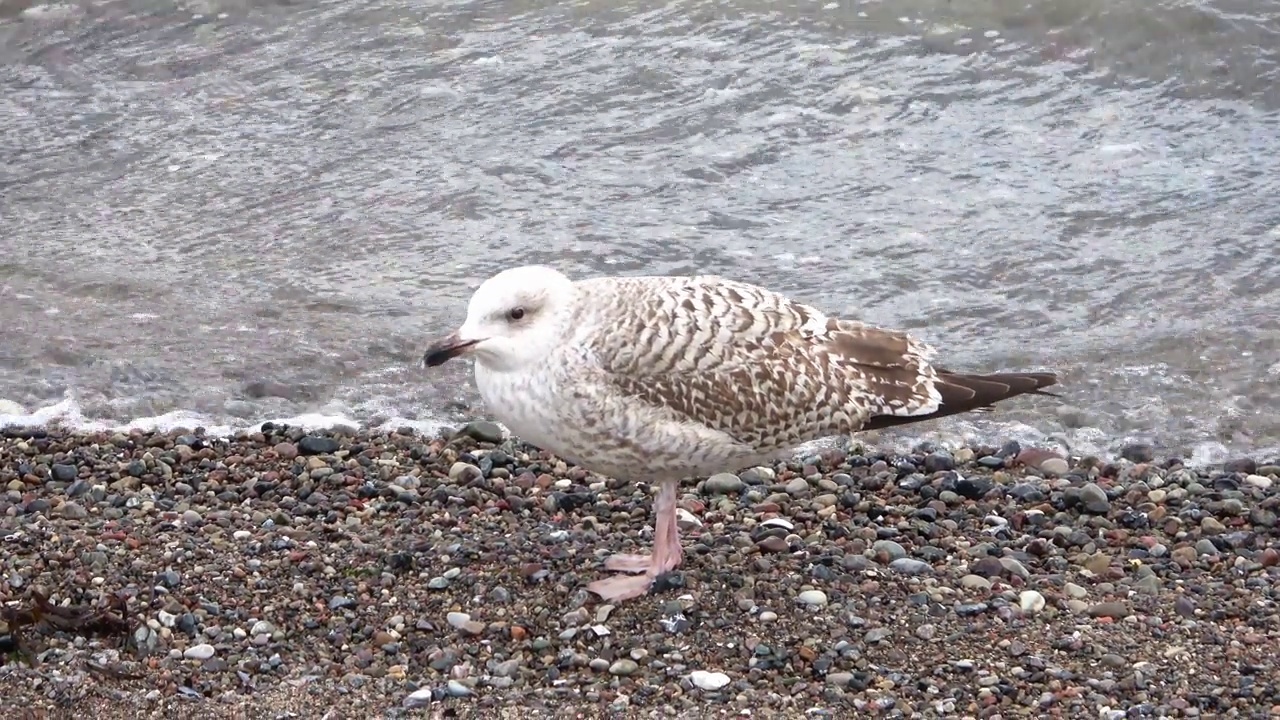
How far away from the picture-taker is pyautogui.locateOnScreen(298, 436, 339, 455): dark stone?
247 inches

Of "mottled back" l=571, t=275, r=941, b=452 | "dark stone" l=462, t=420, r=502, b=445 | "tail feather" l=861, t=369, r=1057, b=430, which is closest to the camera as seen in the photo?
"mottled back" l=571, t=275, r=941, b=452

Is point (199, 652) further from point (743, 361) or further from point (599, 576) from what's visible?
point (743, 361)

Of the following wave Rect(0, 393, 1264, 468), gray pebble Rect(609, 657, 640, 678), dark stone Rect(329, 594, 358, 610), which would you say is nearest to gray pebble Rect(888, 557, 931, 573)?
gray pebble Rect(609, 657, 640, 678)

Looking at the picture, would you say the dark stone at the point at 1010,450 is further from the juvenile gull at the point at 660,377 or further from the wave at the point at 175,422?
the wave at the point at 175,422

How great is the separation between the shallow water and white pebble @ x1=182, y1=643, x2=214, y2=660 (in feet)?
7.03

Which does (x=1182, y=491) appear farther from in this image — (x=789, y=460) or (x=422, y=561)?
(x=422, y=561)

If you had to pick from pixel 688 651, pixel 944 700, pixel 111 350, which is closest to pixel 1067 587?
pixel 944 700

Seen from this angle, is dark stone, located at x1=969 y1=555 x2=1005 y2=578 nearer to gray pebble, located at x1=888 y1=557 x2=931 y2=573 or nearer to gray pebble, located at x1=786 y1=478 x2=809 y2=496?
gray pebble, located at x1=888 y1=557 x2=931 y2=573

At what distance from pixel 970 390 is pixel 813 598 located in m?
1.06

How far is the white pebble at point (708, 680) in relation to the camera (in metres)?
4.59

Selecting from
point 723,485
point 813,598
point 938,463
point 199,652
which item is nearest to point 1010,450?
point 938,463

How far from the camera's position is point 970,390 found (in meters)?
5.70

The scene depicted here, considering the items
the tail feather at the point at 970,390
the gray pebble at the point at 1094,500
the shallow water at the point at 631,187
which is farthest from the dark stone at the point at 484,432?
the gray pebble at the point at 1094,500

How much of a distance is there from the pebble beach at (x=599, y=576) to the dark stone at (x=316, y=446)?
0.6 inches
